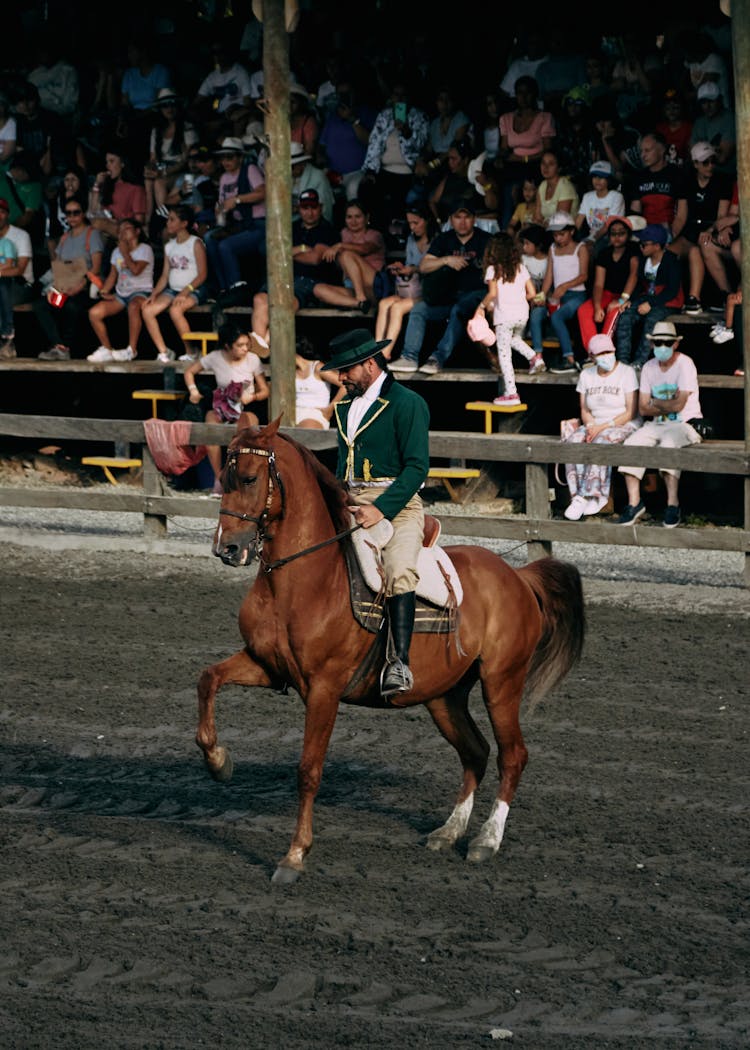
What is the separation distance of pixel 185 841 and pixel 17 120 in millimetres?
14083

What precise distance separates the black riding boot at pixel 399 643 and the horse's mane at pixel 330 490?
0.42 metres

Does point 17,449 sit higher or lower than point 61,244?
lower

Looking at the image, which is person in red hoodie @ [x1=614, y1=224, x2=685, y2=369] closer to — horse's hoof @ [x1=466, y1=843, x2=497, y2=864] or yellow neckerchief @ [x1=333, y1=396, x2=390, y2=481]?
yellow neckerchief @ [x1=333, y1=396, x2=390, y2=481]

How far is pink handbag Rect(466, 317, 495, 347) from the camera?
15109mm

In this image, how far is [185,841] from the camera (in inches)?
288

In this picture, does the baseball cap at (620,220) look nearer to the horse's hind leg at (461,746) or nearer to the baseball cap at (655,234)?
the baseball cap at (655,234)

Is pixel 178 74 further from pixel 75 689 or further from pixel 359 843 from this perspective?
pixel 359 843

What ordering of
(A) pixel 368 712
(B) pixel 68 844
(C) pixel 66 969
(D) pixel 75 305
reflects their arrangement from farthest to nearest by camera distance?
(D) pixel 75 305 → (A) pixel 368 712 → (B) pixel 68 844 → (C) pixel 66 969

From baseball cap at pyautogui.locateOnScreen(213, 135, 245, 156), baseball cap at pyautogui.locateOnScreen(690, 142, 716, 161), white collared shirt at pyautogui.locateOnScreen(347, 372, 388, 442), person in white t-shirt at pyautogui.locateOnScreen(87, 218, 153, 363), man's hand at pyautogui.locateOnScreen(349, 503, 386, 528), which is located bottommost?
man's hand at pyautogui.locateOnScreen(349, 503, 386, 528)

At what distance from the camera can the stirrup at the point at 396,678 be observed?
7129 mm

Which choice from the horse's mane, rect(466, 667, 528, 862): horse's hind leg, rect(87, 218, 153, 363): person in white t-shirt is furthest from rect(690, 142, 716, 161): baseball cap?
the horse's mane

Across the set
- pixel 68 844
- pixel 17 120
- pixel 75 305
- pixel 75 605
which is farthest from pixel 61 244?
pixel 68 844

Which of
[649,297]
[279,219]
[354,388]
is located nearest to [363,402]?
[354,388]

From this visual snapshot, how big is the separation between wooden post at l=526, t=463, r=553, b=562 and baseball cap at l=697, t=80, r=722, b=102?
434 centimetres
